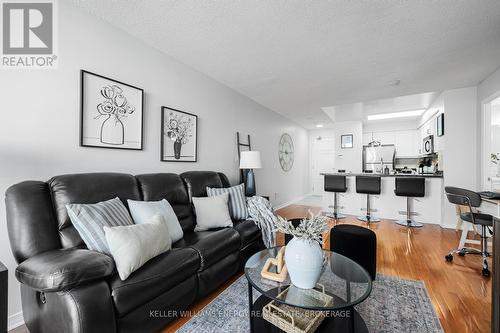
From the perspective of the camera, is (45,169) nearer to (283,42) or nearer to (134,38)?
(134,38)

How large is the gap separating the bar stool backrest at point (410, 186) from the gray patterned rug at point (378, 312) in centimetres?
226

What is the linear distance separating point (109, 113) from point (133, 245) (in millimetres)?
1363

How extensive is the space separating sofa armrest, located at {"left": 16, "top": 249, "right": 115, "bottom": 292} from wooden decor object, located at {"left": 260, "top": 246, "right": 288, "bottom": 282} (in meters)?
0.92

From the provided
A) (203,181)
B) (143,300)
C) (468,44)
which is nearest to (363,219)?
(468,44)

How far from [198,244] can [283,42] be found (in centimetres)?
220

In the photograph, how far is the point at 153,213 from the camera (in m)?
1.85

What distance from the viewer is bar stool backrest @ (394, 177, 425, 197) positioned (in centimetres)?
381

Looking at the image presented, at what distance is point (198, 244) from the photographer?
1772mm

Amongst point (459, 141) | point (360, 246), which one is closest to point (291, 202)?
point (459, 141)

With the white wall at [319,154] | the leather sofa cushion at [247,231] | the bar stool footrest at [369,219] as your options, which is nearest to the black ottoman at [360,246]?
the leather sofa cushion at [247,231]

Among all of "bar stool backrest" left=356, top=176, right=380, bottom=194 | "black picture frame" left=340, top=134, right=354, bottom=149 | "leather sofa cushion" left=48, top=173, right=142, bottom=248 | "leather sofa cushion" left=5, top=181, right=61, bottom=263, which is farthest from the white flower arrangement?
"black picture frame" left=340, top=134, right=354, bottom=149

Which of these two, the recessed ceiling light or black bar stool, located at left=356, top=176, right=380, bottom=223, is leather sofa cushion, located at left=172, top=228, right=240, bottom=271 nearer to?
black bar stool, located at left=356, top=176, right=380, bottom=223

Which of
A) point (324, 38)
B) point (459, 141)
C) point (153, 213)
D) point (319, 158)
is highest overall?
point (324, 38)

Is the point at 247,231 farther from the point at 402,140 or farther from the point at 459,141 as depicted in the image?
the point at 402,140
